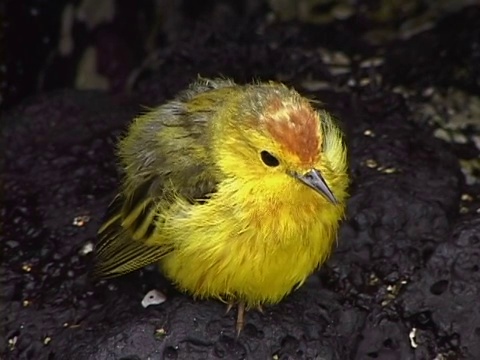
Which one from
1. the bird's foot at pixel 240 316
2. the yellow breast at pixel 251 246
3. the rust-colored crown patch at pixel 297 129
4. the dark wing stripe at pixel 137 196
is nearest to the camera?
the rust-colored crown patch at pixel 297 129

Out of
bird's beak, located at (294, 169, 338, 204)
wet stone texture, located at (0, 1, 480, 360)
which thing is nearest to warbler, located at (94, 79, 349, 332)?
bird's beak, located at (294, 169, 338, 204)

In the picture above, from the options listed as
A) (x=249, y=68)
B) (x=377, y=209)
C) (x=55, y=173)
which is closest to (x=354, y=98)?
(x=249, y=68)

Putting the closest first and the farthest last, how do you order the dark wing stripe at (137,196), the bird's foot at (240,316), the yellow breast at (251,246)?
the yellow breast at (251,246) → the bird's foot at (240,316) → the dark wing stripe at (137,196)

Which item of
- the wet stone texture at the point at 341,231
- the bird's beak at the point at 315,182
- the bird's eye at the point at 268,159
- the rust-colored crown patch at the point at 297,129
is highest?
the rust-colored crown patch at the point at 297,129

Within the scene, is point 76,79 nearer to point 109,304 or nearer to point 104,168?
point 104,168

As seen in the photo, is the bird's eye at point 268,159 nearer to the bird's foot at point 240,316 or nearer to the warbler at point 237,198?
the warbler at point 237,198

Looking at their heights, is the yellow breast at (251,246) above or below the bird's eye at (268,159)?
below

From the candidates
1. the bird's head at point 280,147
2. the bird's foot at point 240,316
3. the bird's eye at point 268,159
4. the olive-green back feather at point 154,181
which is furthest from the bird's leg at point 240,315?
the bird's eye at point 268,159

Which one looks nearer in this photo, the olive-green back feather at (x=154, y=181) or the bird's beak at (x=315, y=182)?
the bird's beak at (x=315, y=182)
